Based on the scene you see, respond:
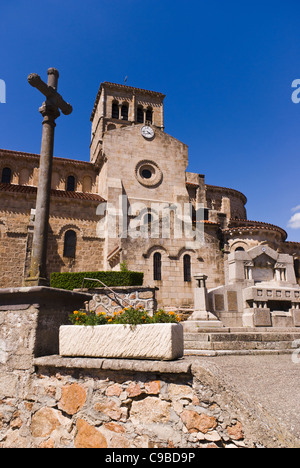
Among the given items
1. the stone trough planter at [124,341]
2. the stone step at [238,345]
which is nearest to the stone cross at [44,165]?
the stone trough planter at [124,341]

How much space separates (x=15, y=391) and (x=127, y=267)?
9982mm

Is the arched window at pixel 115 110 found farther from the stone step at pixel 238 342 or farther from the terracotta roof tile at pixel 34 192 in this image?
the stone step at pixel 238 342

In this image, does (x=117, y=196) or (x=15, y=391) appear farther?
(x=117, y=196)

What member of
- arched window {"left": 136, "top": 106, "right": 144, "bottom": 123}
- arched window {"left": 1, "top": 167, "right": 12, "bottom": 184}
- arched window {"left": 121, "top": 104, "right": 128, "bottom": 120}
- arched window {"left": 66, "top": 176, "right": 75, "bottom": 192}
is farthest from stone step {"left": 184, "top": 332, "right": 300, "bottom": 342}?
arched window {"left": 136, "top": 106, "right": 144, "bottom": 123}

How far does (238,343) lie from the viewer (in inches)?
298

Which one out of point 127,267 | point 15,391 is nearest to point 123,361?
point 15,391

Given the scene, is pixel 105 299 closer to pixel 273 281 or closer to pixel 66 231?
pixel 273 281

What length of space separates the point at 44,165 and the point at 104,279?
331 inches

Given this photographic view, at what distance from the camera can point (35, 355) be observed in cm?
388

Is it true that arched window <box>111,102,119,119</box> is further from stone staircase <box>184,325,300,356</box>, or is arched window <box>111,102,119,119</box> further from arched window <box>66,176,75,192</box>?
stone staircase <box>184,325,300,356</box>

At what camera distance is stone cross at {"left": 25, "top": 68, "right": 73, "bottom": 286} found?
17.2 feet

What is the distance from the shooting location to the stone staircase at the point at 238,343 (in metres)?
7.28

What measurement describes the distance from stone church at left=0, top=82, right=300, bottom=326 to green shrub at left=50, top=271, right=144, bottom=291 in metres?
0.71

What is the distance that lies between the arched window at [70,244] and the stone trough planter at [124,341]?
17417 mm
